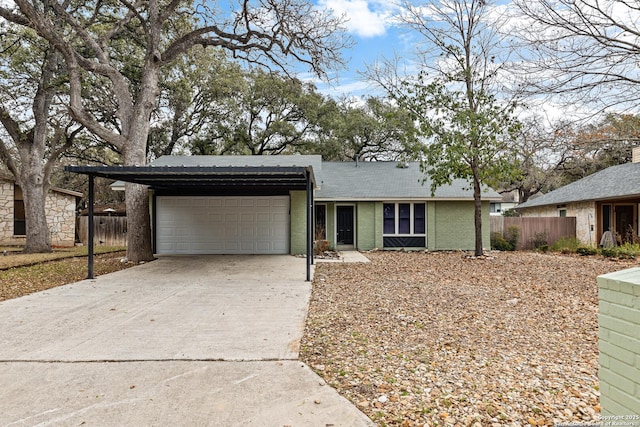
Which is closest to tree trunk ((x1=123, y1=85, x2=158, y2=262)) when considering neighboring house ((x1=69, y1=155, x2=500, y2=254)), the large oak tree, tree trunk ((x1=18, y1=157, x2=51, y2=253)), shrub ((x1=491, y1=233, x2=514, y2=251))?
neighboring house ((x1=69, y1=155, x2=500, y2=254))

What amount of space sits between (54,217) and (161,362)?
665 inches

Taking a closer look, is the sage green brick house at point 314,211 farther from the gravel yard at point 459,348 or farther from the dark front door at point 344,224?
the gravel yard at point 459,348

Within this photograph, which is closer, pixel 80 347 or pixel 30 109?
pixel 80 347

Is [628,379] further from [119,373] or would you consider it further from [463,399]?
[119,373]

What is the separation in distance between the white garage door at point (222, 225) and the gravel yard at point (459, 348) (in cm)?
544

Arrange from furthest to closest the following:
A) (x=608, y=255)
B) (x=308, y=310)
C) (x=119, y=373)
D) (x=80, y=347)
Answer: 1. (x=608, y=255)
2. (x=308, y=310)
3. (x=80, y=347)
4. (x=119, y=373)

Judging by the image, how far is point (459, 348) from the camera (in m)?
4.10

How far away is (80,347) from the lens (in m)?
4.14

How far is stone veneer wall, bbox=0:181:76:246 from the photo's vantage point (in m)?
16.2

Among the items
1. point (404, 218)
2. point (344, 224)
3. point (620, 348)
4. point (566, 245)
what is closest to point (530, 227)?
point (566, 245)

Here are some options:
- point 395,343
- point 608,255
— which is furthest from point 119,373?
point 608,255

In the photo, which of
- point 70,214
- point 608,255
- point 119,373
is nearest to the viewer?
point 119,373

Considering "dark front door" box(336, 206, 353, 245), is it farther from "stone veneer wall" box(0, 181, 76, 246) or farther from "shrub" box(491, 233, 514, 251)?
"stone veneer wall" box(0, 181, 76, 246)

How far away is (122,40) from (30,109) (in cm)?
450
